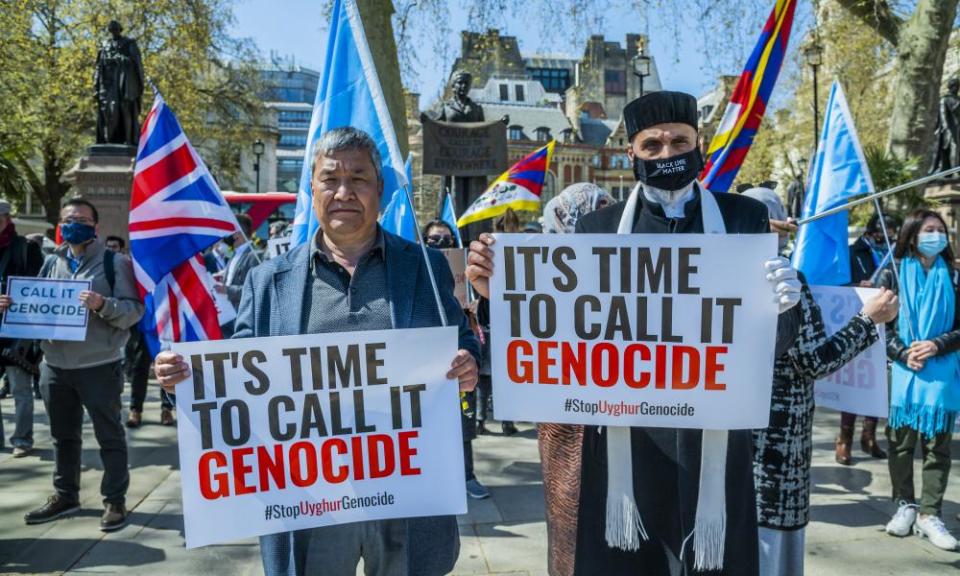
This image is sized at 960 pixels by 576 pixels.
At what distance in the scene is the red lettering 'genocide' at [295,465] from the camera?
2.23 m

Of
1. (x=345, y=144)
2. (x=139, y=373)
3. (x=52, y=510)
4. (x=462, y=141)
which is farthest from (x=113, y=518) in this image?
(x=462, y=141)

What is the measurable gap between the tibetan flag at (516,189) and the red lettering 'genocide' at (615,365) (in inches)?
213

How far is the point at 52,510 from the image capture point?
4.66 metres

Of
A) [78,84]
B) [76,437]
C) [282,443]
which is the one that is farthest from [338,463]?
[78,84]

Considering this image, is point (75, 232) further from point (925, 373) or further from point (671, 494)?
point (925, 373)

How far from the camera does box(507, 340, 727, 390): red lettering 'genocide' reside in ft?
7.40

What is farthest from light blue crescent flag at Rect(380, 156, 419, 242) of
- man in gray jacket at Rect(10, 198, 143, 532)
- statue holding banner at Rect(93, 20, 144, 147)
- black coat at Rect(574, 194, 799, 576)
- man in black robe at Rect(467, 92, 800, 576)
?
statue holding banner at Rect(93, 20, 144, 147)

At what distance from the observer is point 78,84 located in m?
19.8

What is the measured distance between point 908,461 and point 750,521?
2.68 meters

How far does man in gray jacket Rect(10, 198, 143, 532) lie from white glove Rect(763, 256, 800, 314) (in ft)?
13.1

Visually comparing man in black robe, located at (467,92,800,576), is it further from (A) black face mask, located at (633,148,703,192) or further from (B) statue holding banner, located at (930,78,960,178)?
(B) statue holding banner, located at (930,78,960,178)

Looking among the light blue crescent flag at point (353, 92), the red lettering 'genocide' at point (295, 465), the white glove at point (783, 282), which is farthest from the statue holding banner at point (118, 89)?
the white glove at point (783, 282)

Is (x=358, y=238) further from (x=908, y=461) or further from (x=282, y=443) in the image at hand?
(x=908, y=461)

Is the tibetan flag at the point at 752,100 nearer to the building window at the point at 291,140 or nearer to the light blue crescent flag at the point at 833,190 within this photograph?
the light blue crescent flag at the point at 833,190
